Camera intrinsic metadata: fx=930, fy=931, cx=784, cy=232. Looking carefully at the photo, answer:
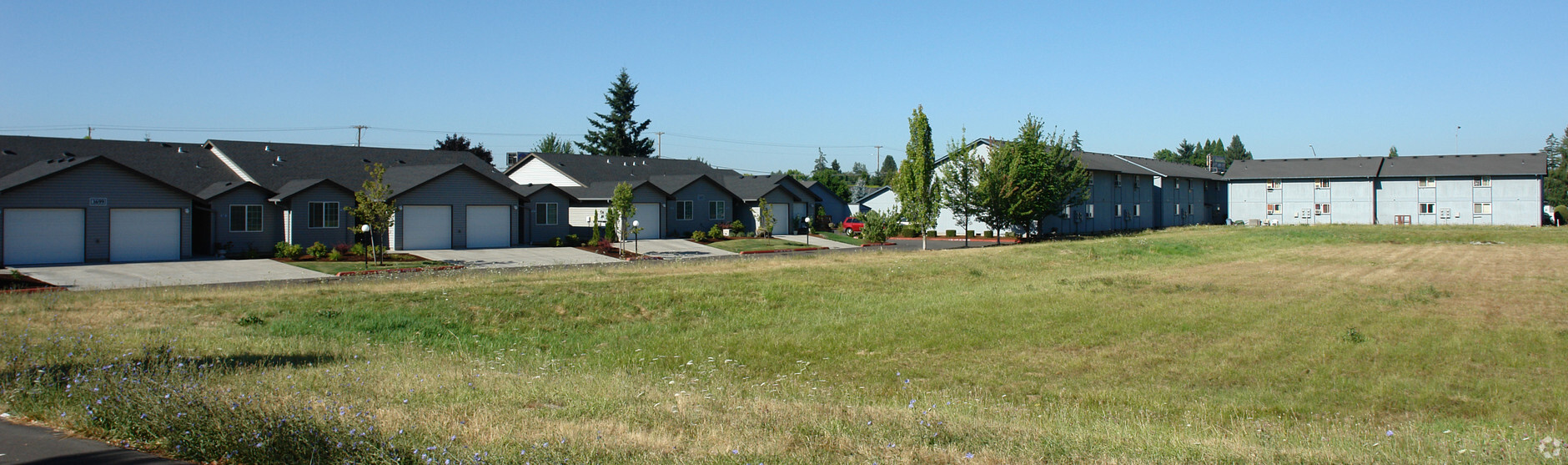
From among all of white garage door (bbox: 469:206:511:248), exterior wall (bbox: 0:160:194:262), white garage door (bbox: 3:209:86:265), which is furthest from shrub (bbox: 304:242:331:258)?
white garage door (bbox: 469:206:511:248)

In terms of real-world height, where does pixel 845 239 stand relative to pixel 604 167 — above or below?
below

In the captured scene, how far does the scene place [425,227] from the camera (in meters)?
40.5

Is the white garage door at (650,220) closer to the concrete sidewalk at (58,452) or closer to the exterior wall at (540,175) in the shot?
the exterior wall at (540,175)

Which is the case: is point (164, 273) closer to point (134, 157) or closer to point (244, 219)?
point (244, 219)

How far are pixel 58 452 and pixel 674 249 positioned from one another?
37722 millimetres

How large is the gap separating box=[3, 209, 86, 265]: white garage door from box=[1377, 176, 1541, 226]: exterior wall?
245 feet

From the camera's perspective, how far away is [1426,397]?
11.0 meters

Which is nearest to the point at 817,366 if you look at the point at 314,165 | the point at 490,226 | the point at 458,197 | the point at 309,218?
the point at 309,218

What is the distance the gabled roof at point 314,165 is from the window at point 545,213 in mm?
1979

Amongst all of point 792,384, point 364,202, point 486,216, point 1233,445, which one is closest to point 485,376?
point 792,384

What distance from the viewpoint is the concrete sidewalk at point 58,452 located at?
20.2ft

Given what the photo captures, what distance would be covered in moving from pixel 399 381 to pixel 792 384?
4.46 metres

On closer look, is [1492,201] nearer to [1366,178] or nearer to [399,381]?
[1366,178]

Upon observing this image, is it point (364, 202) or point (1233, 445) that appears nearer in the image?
point (1233, 445)
